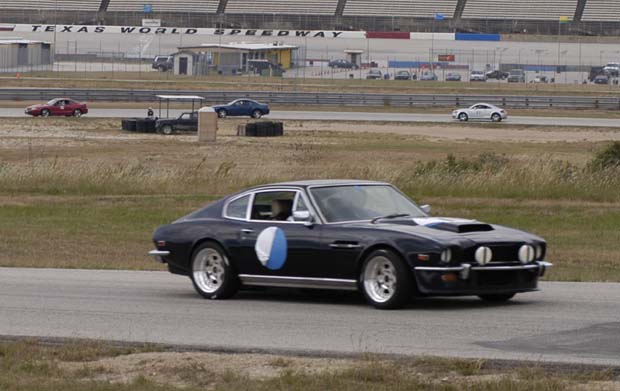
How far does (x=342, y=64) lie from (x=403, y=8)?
9563mm

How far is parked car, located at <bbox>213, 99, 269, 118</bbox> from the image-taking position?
6100cm

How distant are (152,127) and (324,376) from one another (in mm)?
43276

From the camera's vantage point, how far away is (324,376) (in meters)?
8.02

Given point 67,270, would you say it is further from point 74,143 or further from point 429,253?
point 74,143

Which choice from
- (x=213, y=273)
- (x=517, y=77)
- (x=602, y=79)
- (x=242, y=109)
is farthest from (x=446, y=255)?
(x=517, y=77)

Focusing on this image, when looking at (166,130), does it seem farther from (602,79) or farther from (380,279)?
(602,79)

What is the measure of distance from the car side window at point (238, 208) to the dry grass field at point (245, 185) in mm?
4029

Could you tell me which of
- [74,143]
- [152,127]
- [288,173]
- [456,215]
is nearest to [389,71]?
[152,127]

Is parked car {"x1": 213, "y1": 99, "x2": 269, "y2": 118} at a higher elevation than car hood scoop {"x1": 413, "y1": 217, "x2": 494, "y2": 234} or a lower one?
higher

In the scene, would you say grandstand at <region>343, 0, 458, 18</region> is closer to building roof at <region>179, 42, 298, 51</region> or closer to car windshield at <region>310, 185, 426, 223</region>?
building roof at <region>179, 42, 298, 51</region>

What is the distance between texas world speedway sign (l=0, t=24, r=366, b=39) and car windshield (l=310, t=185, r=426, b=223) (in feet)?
318

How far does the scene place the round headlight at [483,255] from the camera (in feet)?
35.7

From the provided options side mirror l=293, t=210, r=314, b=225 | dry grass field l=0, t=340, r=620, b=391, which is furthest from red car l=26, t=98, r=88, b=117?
dry grass field l=0, t=340, r=620, b=391

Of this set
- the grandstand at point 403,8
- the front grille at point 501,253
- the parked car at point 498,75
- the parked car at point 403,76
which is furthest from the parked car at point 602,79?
the front grille at point 501,253
